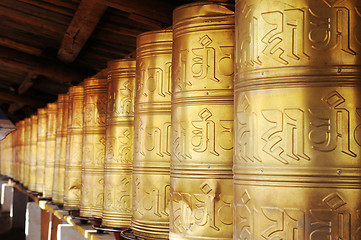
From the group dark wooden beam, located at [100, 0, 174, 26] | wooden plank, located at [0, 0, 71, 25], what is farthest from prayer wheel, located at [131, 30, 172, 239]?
wooden plank, located at [0, 0, 71, 25]

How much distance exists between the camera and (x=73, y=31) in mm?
5574

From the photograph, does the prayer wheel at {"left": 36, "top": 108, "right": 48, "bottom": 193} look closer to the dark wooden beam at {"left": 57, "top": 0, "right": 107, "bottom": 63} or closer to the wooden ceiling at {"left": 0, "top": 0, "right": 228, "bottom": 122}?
the wooden ceiling at {"left": 0, "top": 0, "right": 228, "bottom": 122}

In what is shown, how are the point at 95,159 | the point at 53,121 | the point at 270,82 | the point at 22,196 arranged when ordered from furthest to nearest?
the point at 22,196
the point at 53,121
the point at 95,159
the point at 270,82

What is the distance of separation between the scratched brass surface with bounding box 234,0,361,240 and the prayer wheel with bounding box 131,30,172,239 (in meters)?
1.12

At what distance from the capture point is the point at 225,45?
249 cm

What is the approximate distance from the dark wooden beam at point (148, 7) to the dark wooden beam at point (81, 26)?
549 millimetres

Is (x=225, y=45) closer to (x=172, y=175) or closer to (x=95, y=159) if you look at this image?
(x=172, y=175)

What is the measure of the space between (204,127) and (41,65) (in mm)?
5123

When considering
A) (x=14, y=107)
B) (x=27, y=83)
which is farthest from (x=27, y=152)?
(x=14, y=107)

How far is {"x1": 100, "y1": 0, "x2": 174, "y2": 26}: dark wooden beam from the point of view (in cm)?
409

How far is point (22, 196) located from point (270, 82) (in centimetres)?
1077

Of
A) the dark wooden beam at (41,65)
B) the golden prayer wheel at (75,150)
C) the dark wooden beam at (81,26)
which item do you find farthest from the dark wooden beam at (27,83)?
the golden prayer wheel at (75,150)

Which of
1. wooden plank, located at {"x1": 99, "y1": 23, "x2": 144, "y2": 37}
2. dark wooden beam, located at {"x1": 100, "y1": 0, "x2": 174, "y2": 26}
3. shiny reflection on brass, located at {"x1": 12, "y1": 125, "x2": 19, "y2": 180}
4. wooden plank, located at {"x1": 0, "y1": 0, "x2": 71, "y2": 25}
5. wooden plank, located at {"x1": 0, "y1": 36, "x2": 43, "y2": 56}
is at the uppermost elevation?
wooden plank, located at {"x1": 0, "y1": 0, "x2": 71, "y2": 25}

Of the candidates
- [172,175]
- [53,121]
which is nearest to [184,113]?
[172,175]
